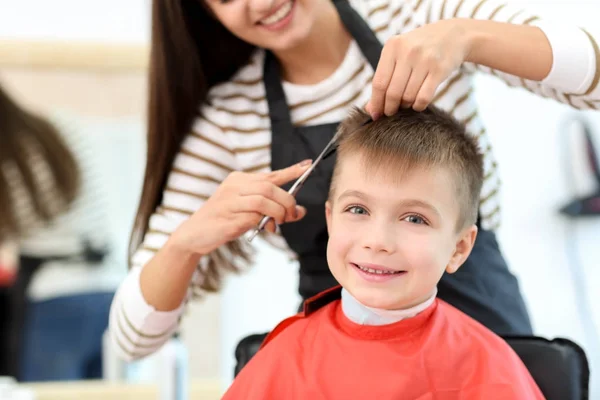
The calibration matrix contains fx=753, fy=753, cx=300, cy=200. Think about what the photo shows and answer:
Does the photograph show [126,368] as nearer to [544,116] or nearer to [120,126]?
[120,126]

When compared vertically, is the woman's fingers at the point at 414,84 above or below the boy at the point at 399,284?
above

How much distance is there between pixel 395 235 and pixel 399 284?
64 millimetres

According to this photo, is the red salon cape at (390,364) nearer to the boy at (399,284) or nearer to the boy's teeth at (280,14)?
the boy at (399,284)

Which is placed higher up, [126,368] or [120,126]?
[120,126]

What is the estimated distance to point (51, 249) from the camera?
7.22ft

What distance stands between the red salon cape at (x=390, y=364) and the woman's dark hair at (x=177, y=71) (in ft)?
1.39

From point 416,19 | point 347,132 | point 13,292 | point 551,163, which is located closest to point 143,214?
point 347,132

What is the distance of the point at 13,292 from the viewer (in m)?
2.15

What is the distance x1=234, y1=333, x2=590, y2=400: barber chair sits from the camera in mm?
1013

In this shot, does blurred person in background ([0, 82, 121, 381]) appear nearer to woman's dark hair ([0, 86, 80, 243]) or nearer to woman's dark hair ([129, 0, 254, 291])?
woman's dark hair ([0, 86, 80, 243])

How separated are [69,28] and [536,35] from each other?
5.27ft

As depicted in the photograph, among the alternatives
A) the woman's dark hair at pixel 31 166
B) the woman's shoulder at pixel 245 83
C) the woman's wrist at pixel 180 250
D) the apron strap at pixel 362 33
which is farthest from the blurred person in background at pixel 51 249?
the apron strap at pixel 362 33

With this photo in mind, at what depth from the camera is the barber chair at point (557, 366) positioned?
3.32 ft

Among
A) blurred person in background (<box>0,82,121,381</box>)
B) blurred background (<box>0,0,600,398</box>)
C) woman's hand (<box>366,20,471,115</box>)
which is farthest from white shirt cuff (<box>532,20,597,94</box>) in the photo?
blurred person in background (<box>0,82,121,381</box>)
